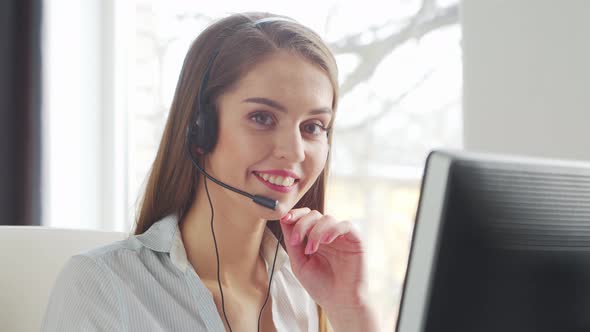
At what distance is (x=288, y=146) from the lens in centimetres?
119

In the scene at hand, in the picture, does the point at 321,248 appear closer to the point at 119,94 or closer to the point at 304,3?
the point at 304,3

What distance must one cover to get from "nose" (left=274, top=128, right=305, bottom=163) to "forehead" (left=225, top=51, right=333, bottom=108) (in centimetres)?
6

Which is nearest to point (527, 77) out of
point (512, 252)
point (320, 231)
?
point (320, 231)

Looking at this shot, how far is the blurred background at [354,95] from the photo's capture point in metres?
1.76

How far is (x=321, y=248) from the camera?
48.4 inches

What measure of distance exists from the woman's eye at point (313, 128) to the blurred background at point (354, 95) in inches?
29.5

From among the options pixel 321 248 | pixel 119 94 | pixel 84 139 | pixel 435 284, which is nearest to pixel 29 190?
pixel 84 139

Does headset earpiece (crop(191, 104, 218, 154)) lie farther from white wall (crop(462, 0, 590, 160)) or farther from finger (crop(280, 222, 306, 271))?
white wall (crop(462, 0, 590, 160))

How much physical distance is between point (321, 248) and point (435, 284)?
2.47 ft

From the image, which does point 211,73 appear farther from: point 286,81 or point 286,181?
point 286,181

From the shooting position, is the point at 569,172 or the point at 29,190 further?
the point at 29,190

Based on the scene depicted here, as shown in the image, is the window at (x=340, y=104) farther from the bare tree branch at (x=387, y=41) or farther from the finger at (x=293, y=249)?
the finger at (x=293, y=249)

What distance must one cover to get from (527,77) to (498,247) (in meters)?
1.39

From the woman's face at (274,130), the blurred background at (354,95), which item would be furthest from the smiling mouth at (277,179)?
the blurred background at (354,95)
